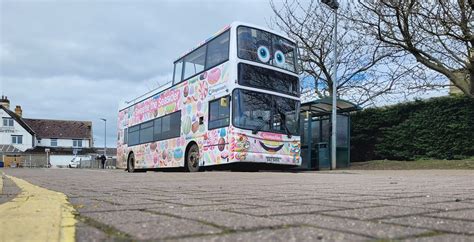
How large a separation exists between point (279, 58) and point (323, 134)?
22.7 feet

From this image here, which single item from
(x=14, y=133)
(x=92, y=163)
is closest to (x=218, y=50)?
(x=92, y=163)

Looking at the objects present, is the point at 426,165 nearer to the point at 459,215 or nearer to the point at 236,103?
the point at 236,103

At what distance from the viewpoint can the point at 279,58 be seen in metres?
14.6

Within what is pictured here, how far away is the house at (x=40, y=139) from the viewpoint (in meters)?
66.3

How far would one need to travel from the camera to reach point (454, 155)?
59.5ft

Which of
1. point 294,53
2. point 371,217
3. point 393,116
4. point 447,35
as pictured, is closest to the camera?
point 371,217

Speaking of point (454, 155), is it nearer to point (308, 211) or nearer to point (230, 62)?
point (230, 62)

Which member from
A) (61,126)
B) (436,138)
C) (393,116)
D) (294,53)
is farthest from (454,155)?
(61,126)

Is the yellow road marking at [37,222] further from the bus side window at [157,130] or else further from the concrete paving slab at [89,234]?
the bus side window at [157,130]

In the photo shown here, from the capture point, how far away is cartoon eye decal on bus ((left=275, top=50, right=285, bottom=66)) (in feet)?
47.4

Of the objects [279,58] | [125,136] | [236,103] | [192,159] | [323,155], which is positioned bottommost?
[192,159]

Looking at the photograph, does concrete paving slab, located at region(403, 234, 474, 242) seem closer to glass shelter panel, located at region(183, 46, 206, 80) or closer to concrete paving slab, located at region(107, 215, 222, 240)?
concrete paving slab, located at region(107, 215, 222, 240)

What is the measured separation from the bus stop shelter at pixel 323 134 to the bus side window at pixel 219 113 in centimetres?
617

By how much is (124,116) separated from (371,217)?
826 inches
